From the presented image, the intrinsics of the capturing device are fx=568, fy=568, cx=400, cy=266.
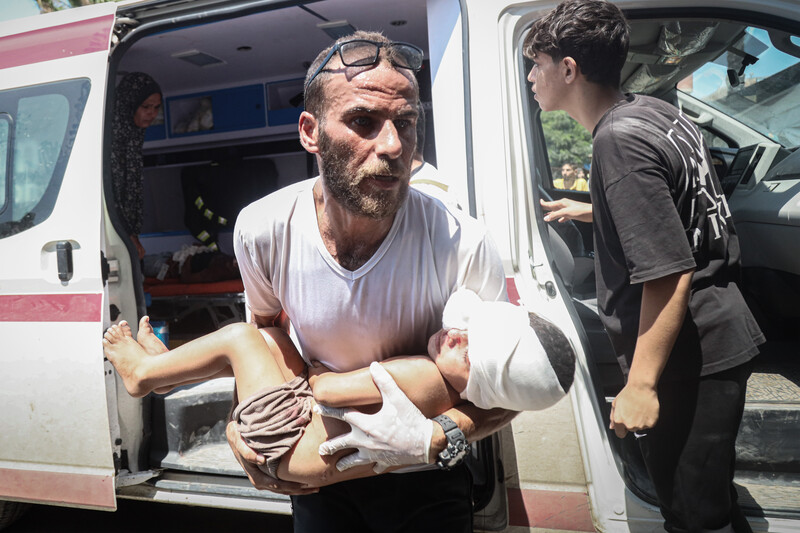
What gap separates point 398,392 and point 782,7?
2.03m

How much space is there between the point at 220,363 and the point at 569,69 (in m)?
1.49

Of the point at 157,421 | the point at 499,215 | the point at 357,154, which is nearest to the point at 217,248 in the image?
the point at 157,421

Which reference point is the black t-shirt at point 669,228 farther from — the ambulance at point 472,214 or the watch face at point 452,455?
the watch face at point 452,455

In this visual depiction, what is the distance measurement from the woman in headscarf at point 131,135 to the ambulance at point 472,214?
441 millimetres

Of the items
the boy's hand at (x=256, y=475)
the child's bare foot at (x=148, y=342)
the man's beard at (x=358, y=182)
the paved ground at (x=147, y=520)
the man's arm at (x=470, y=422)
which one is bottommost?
the paved ground at (x=147, y=520)

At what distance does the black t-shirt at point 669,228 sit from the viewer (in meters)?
1.58

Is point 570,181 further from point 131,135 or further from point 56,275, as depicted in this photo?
point 56,275

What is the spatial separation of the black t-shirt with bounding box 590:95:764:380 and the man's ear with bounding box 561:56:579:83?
220 millimetres

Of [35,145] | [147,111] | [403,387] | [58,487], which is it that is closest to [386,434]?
[403,387]

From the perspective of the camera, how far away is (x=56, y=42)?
2.68 metres

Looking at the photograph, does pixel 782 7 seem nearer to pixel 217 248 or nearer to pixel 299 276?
pixel 299 276

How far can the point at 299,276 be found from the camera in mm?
1556

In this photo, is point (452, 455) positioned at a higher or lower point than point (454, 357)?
lower

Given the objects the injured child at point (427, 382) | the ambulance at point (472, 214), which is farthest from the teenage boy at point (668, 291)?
the injured child at point (427, 382)
